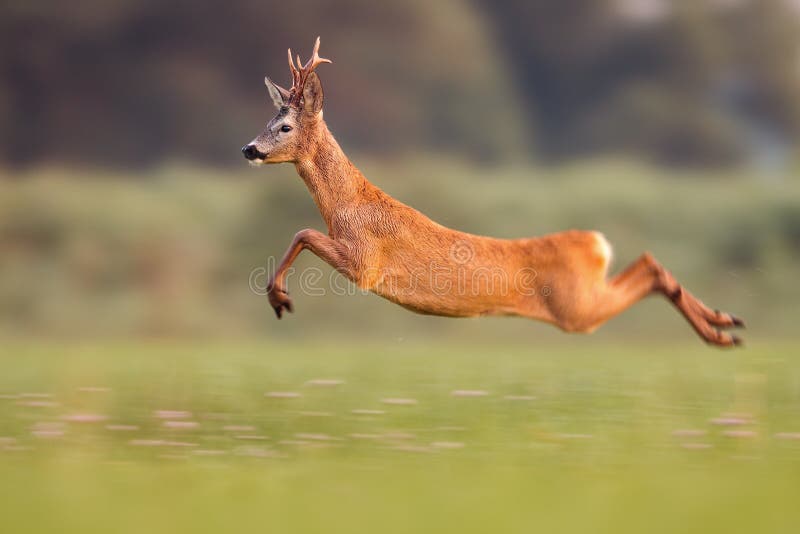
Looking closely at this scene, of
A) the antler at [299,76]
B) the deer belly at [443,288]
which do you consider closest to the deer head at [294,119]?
the antler at [299,76]

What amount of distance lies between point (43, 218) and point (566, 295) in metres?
11.2

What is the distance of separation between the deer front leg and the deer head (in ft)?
1.64

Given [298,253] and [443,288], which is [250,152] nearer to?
[298,253]

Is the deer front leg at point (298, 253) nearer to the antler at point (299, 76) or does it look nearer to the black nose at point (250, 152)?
the black nose at point (250, 152)

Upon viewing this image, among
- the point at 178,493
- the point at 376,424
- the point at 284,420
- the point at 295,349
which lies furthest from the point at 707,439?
the point at 295,349

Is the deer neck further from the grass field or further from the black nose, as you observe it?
the grass field

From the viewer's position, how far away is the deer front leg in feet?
21.2

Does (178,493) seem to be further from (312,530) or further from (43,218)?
(43,218)

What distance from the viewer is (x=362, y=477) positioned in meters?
5.31

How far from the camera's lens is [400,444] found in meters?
6.18

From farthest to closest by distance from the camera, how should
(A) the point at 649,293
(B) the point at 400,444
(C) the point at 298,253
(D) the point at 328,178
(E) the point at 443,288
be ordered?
(A) the point at 649,293 → (D) the point at 328,178 → (E) the point at 443,288 → (C) the point at 298,253 → (B) the point at 400,444

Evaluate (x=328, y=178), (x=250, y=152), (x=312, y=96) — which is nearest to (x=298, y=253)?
(x=328, y=178)

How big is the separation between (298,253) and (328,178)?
528mm

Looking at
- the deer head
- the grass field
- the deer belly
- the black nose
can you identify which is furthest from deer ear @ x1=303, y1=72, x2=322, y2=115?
the grass field
